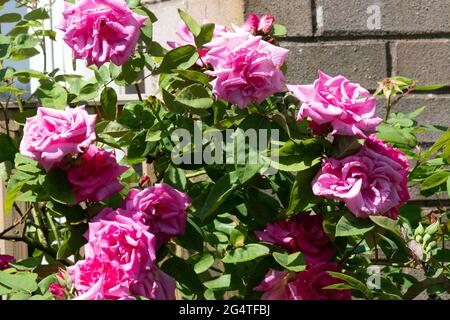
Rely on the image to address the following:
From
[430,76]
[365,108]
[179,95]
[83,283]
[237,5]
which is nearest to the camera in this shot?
[83,283]

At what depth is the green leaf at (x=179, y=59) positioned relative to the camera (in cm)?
171

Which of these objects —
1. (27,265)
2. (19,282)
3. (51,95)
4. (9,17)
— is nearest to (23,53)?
(9,17)

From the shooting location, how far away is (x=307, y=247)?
1642 millimetres

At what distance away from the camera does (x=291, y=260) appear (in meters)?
1.57

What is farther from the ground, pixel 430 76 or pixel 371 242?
pixel 430 76

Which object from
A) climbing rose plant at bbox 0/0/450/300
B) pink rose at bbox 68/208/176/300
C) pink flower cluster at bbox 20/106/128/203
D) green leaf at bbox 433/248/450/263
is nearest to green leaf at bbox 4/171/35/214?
climbing rose plant at bbox 0/0/450/300

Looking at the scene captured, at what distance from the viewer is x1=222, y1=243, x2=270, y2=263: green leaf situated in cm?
160

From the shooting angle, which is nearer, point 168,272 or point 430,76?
point 168,272

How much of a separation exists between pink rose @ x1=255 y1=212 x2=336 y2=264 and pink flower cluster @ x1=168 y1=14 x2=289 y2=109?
0.80ft

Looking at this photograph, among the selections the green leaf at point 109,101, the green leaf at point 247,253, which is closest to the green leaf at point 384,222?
the green leaf at point 247,253
